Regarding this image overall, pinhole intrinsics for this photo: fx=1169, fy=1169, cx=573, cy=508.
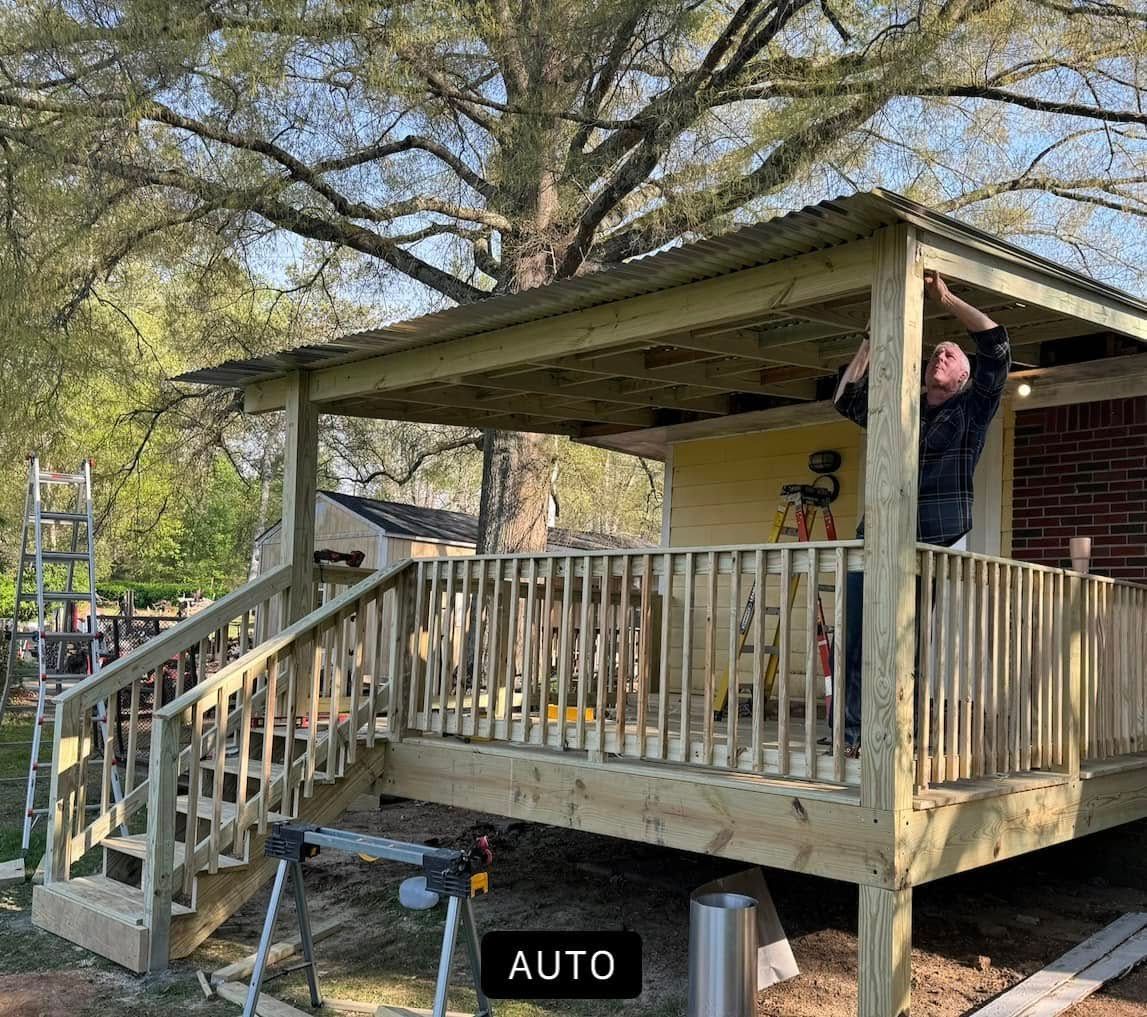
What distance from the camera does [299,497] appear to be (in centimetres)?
736

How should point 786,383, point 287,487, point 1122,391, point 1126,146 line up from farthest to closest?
point 1126,146 < point 786,383 < point 287,487 < point 1122,391

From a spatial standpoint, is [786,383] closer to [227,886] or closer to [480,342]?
[480,342]

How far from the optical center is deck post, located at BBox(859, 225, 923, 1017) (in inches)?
165

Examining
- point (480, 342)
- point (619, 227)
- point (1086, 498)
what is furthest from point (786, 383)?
point (619, 227)

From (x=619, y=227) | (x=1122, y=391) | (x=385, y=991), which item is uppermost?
(x=619, y=227)

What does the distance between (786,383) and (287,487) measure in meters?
3.39

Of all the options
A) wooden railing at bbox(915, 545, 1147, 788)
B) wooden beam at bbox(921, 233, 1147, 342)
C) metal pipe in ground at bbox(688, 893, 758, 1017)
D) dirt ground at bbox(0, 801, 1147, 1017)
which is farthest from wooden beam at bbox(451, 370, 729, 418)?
metal pipe in ground at bbox(688, 893, 758, 1017)

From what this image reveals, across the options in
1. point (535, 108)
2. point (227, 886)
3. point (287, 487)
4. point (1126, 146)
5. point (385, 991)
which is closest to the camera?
point (385, 991)

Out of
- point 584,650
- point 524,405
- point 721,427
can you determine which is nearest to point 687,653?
point 584,650

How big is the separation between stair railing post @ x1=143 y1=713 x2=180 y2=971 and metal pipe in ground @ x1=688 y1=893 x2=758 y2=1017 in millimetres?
2454

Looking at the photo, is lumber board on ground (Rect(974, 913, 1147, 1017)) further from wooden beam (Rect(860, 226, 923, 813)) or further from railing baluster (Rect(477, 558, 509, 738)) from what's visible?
railing baluster (Rect(477, 558, 509, 738))

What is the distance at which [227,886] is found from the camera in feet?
18.2

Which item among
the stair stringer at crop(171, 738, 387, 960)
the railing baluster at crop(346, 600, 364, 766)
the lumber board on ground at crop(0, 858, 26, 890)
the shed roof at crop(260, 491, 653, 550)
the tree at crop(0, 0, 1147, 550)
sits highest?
the tree at crop(0, 0, 1147, 550)

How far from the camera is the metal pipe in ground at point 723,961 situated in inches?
161
